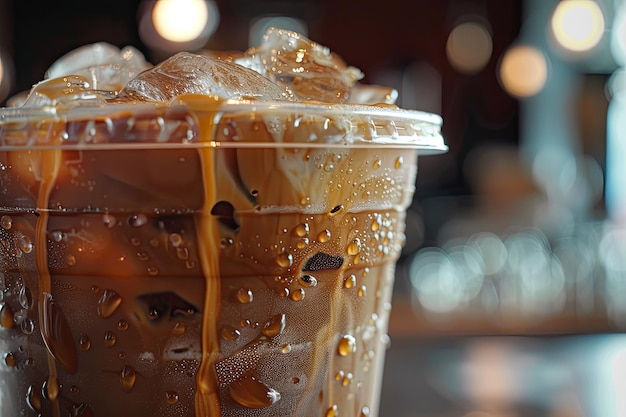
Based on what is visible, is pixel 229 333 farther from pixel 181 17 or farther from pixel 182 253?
pixel 181 17

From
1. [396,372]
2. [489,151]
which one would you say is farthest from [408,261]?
→ [396,372]

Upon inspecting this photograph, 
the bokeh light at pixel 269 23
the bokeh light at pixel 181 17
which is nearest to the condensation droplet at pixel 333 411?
the bokeh light at pixel 181 17

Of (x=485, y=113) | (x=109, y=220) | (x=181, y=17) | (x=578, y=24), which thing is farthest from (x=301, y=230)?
(x=485, y=113)

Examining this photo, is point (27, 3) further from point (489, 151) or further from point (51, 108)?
point (51, 108)

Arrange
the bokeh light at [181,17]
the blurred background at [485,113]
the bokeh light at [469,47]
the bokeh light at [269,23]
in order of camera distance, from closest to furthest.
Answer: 1. the blurred background at [485,113]
2. the bokeh light at [181,17]
3. the bokeh light at [269,23]
4. the bokeh light at [469,47]

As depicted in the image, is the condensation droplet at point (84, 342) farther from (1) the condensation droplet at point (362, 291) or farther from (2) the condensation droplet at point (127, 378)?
(1) the condensation droplet at point (362, 291)
